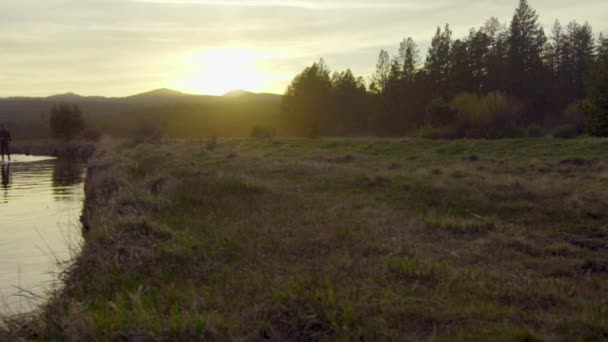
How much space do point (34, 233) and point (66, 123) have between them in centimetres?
5909

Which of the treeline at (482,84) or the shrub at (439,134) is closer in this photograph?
the shrub at (439,134)

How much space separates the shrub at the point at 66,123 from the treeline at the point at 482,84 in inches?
1094

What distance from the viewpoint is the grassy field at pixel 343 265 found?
17.2 feet

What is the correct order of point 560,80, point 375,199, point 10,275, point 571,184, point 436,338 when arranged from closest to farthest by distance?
point 436,338 < point 10,275 < point 375,199 < point 571,184 < point 560,80

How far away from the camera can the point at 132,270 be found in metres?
7.21

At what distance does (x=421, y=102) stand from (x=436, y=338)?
210 feet

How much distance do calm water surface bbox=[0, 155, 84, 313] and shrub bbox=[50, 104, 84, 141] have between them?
41.7 metres

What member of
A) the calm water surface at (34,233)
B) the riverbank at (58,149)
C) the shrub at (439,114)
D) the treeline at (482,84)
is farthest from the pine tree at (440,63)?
the calm water surface at (34,233)

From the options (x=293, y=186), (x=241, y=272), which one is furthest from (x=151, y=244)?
(x=293, y=186)

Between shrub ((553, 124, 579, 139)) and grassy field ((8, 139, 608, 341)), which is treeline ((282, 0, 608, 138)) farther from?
grassy field ((8, 139, 608, 341))

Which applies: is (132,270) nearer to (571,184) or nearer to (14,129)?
(571,184)

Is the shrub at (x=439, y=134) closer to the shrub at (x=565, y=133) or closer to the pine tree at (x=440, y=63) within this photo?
the shrub at (x=565, y=133)

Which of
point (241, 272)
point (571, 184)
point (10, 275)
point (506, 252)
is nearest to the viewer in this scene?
point (241, 272)

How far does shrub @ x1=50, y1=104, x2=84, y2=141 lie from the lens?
225 feet
